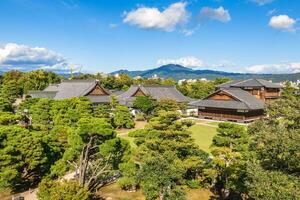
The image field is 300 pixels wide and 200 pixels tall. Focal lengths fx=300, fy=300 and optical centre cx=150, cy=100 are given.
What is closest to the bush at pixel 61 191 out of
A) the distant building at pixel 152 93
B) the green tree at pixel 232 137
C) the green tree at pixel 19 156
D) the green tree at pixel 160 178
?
the green tree at pixel 160 178

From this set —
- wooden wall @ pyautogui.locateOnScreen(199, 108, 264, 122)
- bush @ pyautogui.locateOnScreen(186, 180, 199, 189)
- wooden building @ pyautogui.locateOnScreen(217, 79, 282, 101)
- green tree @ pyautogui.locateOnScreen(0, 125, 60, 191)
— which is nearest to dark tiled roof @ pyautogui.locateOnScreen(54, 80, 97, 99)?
wooden wall @ pyautogui.locateOnScreen(199, 108, 264, 122)

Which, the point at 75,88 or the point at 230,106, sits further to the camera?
the point at 75,88

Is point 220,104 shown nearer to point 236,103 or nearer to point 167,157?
point 236,103

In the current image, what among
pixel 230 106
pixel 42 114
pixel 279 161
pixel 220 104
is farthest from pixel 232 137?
pixel 220 104

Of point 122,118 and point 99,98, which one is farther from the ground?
point 99,98

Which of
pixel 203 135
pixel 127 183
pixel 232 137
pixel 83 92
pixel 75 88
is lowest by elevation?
pixel 203 135

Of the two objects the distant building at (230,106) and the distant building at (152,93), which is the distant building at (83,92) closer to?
the distant building at (152,93)

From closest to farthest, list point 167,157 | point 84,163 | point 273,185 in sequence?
point 273,185 < point 167,157 < point 84,163

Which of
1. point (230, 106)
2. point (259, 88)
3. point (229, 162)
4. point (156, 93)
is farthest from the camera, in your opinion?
point (259, 88)
